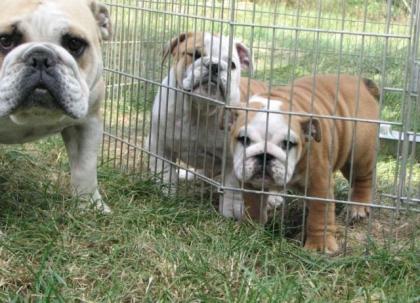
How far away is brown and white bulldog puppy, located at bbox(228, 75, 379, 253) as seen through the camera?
346 centimetres

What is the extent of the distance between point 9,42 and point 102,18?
2.27ft

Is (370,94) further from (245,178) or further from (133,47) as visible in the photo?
(133,47)

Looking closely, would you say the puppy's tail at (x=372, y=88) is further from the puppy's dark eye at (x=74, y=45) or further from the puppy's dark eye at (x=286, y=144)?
the puppy's dark eye at (x=74, y=45)

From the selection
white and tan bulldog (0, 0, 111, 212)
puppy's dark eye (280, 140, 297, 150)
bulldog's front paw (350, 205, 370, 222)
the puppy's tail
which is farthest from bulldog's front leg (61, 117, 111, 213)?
the puppy's tail

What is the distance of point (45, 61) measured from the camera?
9.89 ft

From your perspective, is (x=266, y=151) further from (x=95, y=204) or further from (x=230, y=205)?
(x=95, y=204)

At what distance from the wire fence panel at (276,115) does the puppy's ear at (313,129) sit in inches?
0.4

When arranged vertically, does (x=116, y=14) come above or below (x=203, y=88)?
above

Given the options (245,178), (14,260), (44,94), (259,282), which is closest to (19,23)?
(44,94)

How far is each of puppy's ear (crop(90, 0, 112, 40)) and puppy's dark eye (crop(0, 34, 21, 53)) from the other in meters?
0.60

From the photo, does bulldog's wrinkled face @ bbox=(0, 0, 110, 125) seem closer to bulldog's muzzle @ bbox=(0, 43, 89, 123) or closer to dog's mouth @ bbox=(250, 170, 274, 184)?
bulldog's muzzle @ bbox=(0, 43, 89, 123)

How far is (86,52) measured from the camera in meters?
3.34

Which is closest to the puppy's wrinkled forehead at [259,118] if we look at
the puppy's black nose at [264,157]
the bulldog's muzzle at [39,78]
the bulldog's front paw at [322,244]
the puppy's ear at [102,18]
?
the puppy's black nose at [264,157]

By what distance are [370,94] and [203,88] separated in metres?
0.94
